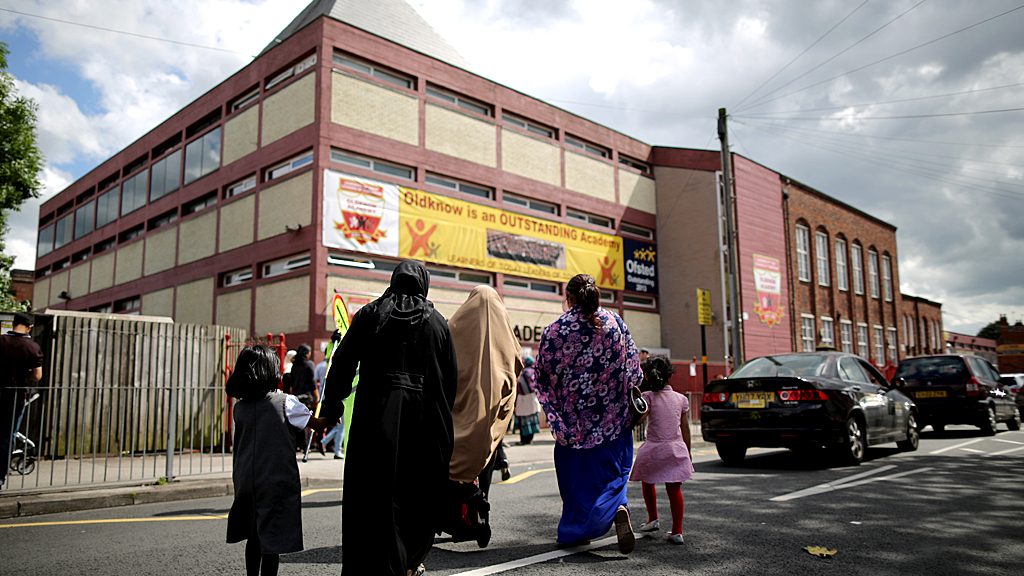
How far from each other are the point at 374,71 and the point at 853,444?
17325 millimetres

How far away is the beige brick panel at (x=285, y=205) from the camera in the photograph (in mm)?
18938

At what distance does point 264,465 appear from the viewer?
3.63m

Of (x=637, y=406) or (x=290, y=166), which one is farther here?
(x=290, y=166)

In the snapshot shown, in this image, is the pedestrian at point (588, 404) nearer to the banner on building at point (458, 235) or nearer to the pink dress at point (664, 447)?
the pink dress at point (664, 447)

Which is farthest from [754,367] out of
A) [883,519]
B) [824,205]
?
[824,205]

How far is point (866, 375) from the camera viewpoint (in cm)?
995

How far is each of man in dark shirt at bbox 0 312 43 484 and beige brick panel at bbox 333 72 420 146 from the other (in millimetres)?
12767

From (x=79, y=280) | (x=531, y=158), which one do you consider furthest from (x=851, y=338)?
(x=79, y=280)

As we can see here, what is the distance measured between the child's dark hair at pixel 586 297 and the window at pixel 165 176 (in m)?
24.9

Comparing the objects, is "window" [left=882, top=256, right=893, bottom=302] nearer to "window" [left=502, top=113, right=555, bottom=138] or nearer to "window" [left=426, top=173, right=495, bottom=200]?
"window" [left=502, top=113, right=555, bottom=138]

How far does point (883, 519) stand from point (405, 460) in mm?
4273

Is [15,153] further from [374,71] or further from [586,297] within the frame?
[586,297]

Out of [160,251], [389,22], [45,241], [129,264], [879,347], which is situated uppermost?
[389,22]

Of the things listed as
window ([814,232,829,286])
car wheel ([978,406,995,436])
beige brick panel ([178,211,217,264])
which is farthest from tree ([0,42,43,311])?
window ([814,232,829,286])
